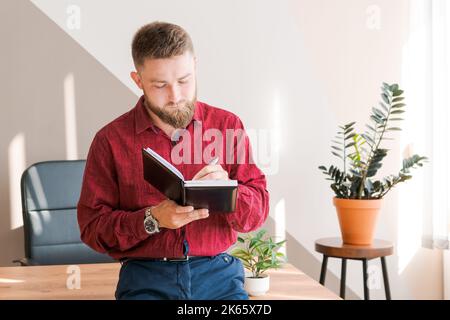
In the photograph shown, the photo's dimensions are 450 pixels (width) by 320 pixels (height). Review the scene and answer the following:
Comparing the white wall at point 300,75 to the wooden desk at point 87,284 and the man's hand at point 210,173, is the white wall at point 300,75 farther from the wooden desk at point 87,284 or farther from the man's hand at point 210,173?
the man's hand at point 210,173

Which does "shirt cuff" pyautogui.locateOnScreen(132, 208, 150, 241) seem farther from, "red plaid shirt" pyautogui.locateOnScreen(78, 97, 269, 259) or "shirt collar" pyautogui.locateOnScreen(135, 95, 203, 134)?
"shirt collar" pyautogui.locateOnScreen(135, 95, 203, 134)

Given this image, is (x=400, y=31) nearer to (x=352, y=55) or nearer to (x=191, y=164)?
(x=352, y=55)

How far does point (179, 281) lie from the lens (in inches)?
72.9

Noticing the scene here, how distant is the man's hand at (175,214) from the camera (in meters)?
1.72

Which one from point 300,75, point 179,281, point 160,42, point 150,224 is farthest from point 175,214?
point 300,75

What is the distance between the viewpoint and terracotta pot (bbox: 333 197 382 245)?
3203 mm

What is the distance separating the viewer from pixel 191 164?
1.95m

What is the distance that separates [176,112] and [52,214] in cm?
162

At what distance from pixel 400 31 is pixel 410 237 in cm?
129

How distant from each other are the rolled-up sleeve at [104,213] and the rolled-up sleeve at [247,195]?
0.29 metres

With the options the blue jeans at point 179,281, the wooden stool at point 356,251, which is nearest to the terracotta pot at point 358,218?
the wooden stool at point 356,251
